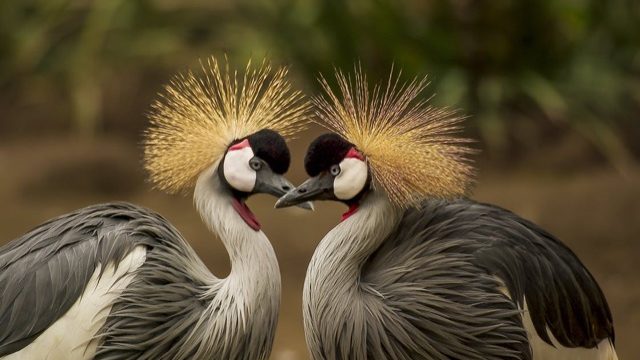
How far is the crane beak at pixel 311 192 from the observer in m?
2.65

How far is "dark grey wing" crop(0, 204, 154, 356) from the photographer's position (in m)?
2.51

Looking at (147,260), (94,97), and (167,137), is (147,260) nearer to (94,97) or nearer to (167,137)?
(167,137)

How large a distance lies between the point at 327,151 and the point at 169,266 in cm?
41

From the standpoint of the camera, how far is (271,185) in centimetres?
269

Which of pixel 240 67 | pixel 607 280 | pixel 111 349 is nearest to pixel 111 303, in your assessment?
pixel 111 349

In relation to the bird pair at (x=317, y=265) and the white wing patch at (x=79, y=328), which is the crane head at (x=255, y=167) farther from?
the white wing patch at (x=79, y=328)

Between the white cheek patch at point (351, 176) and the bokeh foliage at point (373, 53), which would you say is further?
the bokeh foliage at point (373, 53)

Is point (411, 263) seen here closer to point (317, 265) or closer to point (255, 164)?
point (317, 265)

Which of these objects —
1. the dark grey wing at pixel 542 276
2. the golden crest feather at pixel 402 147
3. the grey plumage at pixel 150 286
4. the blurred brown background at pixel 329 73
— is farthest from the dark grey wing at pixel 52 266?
the blurred brown background at pixel 329 73

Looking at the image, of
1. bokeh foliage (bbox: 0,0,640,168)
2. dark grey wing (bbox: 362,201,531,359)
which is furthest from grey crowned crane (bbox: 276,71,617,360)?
bokeh foliage (bbox: 0,0,640,168)

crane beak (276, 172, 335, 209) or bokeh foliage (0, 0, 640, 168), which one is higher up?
bokeh foliage (0, 0, 640, 168)

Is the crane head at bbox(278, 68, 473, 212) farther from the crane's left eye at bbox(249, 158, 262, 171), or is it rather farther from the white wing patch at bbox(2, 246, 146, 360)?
the white wing patch at bbox(2, 246, 146, 360)

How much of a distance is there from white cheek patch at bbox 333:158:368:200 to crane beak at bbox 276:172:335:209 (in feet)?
0.07

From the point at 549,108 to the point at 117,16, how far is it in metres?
1.91
